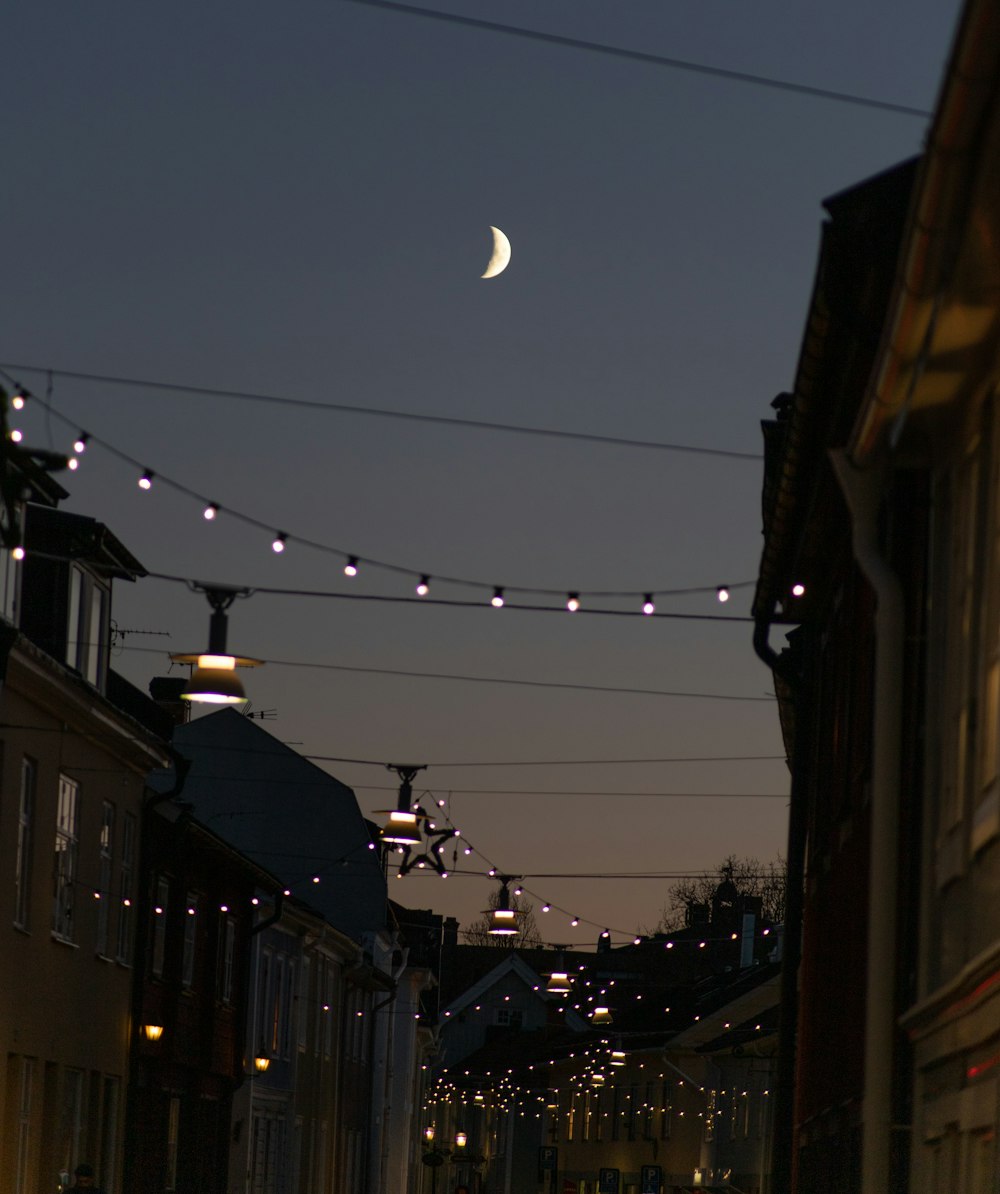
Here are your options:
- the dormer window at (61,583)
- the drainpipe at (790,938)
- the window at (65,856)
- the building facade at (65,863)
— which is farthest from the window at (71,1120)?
the drainpipe at (790,938)

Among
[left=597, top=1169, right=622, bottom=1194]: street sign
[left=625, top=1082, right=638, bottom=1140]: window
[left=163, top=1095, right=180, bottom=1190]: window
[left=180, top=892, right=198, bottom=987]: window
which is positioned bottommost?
[left=597, top=1169, right=622, bottom=1194]: street sign

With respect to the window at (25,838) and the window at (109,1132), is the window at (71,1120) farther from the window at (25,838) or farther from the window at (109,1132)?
the window at (25,838)

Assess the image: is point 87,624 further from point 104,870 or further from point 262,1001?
point 262,1001

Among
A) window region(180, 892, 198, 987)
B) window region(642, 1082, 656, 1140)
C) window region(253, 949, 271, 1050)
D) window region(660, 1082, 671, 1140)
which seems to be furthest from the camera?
window region(642, 1082, 656, 1140)

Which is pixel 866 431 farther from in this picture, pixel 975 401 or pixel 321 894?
pixel 321 894

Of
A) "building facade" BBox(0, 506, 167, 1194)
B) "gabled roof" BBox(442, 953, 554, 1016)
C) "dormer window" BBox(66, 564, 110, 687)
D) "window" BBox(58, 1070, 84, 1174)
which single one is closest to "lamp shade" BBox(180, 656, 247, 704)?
"building facade" BBox(0, 506, 167, 1194)

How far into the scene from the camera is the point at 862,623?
11.8 meters

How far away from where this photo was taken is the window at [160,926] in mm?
27938

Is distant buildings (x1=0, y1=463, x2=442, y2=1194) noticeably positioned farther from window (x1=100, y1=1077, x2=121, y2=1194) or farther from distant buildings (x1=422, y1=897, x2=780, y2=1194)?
distant buildings (x1=422, y1=897, x2=780, y2=1194)

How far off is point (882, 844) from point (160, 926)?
20840 millimetres

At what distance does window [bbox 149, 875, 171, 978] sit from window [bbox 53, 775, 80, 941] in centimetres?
397

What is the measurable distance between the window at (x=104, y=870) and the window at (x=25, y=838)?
2711 mm

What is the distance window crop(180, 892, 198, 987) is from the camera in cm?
2967

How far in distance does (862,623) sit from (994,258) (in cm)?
565
